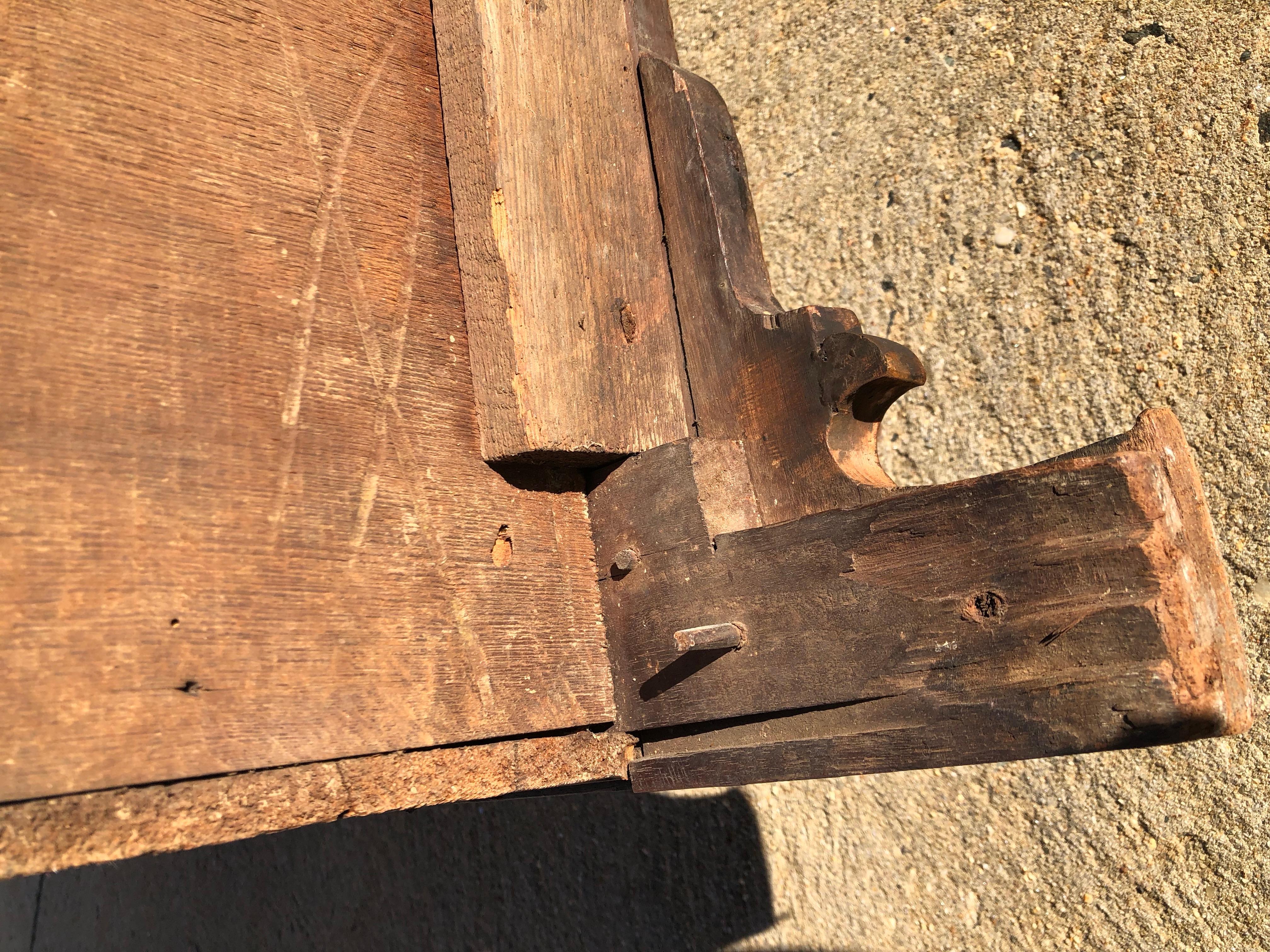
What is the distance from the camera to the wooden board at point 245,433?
1.00 m

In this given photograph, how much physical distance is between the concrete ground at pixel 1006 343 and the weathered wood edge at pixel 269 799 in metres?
1.13

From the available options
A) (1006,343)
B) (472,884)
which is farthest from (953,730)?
(472,884)

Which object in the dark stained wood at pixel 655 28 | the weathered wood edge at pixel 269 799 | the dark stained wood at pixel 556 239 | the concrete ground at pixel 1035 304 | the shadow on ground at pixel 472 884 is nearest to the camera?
the weathered wood edge at pixel 269 799

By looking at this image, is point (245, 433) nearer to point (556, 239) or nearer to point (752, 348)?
point (556, 239)

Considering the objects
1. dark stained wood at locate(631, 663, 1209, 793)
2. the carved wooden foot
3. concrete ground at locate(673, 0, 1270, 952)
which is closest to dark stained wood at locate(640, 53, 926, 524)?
the carved wooden foot

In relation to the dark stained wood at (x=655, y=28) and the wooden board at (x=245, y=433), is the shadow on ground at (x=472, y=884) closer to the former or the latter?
the wooden board at (x=245, y=433)

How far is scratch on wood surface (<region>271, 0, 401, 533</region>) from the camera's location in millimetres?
1178

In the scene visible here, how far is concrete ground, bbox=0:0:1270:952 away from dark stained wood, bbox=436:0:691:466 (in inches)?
37.7

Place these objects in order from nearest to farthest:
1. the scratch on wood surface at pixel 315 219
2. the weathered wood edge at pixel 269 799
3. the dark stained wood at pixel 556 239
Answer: the weathered wood edge at pixel 269 799 → the scratch on wood surface at pixel 315 219 → the dark stained wood at pixel 556 239

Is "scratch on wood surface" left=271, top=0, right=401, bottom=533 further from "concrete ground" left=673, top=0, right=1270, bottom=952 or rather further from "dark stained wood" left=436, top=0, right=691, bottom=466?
"concrete ground" left=673, top=0, right=1270, bottom=952

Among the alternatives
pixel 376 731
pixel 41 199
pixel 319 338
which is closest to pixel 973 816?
pixel 376 731

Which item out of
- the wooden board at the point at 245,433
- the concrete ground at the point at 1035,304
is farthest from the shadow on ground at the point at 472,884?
the wooden board at the point at 245,433

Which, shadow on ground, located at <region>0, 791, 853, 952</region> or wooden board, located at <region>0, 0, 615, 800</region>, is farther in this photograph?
shadow on ground, located at <region>0, 791, 853, 952</region>

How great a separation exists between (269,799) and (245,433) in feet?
1.40
